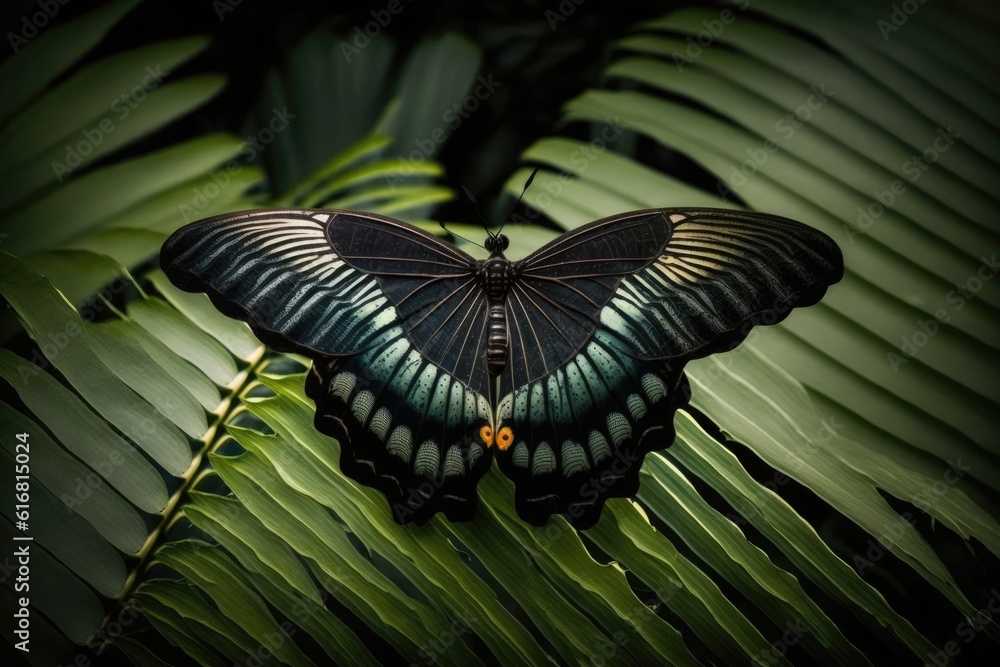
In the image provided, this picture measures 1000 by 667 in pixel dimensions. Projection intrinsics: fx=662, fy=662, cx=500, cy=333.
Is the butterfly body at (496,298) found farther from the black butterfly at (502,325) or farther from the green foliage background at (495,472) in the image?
the green foliage background at (495,472)

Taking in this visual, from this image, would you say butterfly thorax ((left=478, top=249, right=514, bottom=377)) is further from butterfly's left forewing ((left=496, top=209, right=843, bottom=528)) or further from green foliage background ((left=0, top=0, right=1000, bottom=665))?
green foliage background ((left=0, top=0, right=1000, bottom=665))

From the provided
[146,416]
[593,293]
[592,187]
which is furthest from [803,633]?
[146,416]

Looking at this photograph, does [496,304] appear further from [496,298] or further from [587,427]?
[587,427]

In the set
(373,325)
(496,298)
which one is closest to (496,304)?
(496,298)

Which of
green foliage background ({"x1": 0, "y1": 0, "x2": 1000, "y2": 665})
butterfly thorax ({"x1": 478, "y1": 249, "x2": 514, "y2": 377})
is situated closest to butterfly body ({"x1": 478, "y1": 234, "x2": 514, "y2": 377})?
butterfly thorax ({"x1": 478, "y1": 249, "x2": 514, "y2": 377})

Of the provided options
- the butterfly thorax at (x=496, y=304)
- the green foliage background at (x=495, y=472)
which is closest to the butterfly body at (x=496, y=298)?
the butterfly thorax at (x=496, y=304)

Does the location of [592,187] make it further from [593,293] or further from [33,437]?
[33,437]

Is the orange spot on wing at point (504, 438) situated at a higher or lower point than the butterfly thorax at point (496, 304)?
→ lower
